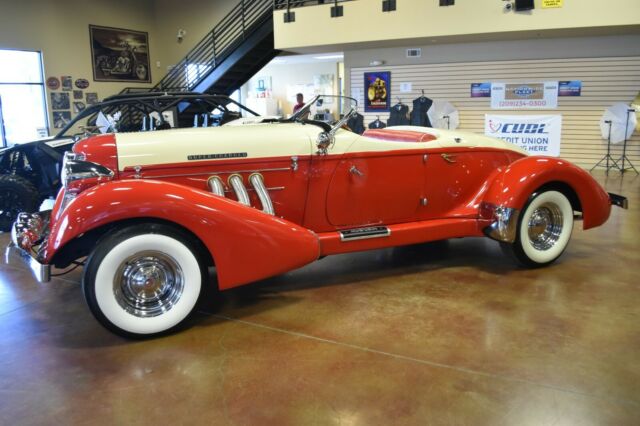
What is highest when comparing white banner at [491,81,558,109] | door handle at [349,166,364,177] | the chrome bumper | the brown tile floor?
white banner at [491,81,558,109]

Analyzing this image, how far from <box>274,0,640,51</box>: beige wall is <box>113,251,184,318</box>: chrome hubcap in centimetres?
921

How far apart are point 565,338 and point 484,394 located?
915 mm

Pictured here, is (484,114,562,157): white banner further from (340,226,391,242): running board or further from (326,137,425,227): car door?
(340,226,391,242): running board

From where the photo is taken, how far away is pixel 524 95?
1159cm

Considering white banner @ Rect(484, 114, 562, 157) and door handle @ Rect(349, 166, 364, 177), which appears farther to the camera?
white banner @ Rect(484, 114, 562, 157)

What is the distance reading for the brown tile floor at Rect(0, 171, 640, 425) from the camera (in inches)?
93.5

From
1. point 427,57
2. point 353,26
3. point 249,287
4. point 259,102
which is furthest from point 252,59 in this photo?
point 249,287

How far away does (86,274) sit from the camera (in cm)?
293

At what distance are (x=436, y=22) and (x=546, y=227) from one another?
24.2 feet

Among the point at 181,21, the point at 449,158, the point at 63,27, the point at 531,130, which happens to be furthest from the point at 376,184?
the point at 181,21

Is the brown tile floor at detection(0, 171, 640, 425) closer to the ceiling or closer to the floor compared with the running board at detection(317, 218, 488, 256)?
closer to the floor

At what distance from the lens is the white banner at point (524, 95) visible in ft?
37.1

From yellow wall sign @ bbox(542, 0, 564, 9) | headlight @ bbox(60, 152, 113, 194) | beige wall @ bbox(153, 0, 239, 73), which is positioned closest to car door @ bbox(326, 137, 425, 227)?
headlight @ bbox(60, 152, 113, 194)

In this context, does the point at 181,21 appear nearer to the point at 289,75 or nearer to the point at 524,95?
the point at 289,75
